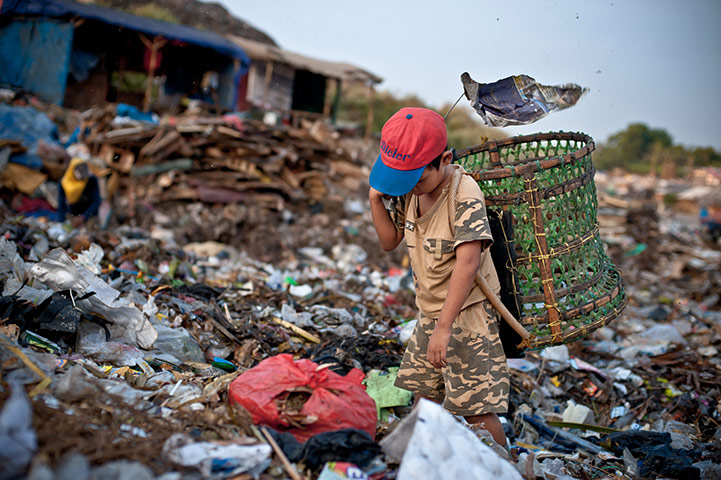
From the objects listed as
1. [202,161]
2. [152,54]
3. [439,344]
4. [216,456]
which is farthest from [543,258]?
[152,54]

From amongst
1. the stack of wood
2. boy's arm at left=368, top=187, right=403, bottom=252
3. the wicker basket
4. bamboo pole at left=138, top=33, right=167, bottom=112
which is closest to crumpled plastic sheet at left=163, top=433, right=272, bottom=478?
boy's arm at left=368, top=187, right=403, bottom=252

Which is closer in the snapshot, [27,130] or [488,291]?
[488,291]

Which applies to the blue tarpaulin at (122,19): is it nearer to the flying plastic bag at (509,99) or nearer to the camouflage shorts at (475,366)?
the flying plastic bag at (509,99)

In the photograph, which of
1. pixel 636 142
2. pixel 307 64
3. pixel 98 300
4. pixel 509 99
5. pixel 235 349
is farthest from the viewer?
pixel 636 142

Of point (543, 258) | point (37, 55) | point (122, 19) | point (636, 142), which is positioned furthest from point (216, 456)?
point (636, 142)

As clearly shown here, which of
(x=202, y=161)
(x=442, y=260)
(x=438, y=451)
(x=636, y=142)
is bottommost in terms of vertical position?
(x=202, y=161)

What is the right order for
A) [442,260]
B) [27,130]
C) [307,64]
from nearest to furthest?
[442,260] → [27,130] → [307,64]

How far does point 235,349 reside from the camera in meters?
3.37

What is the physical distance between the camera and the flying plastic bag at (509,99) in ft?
8.94

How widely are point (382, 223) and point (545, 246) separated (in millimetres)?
845

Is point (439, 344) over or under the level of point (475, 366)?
over

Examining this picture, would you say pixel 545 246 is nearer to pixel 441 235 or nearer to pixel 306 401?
pixel 441 235

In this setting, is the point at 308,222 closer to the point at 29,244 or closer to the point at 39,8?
the point at 29,244

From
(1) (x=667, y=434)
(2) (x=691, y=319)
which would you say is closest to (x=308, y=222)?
(2) (x=691, y=319)
